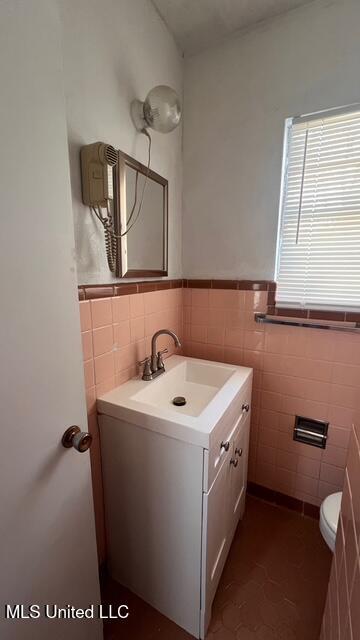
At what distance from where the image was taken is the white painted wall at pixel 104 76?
85cm

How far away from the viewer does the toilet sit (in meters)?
1.04

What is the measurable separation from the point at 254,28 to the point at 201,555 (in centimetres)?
225

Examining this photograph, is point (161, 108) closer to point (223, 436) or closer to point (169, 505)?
point (223, 436)

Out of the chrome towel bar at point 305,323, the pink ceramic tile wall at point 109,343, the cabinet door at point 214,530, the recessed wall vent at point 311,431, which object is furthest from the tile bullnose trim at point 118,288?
the recessed wall vent at point 311,431

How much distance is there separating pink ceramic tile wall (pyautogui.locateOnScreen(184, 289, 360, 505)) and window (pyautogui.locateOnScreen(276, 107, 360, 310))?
20 cm

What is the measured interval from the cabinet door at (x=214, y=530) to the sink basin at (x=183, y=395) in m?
0.23

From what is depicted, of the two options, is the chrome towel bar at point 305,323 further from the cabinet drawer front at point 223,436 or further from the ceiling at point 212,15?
the ceiling at point 212,15

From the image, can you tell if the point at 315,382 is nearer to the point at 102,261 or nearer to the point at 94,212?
the point at 102,261

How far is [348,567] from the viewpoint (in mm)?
532

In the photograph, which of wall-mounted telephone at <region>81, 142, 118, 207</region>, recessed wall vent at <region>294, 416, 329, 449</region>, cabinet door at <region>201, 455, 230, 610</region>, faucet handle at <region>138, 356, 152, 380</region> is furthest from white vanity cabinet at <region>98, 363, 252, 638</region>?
wall-mounted telephone at <region>81, 142, 118, 207</region>

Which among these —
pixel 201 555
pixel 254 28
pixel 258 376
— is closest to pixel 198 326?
pixel 258 376

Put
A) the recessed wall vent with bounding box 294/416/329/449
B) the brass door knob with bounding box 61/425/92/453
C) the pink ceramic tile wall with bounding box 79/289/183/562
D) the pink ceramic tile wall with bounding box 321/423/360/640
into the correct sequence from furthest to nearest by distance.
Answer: the recessed wall vent with bounding box 294/416/329/449 < the pink ceramic tile wall with bounding box 79/289/183/562 < the brass door knob with bounding box 61/425/92/453 < the pink ceramic tile wall with bounding box 321/423/360/640

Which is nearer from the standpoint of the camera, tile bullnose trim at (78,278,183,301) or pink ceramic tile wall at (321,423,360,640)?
pink ceramic tile wall at (321,423,360,640)

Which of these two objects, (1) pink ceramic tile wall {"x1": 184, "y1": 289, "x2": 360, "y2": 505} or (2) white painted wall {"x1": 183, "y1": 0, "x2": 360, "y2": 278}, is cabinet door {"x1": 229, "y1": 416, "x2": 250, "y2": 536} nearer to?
(1) pink ceramic tile wall {"x1": 184, "y1": 289, "x2": 360, "y2": 505}
